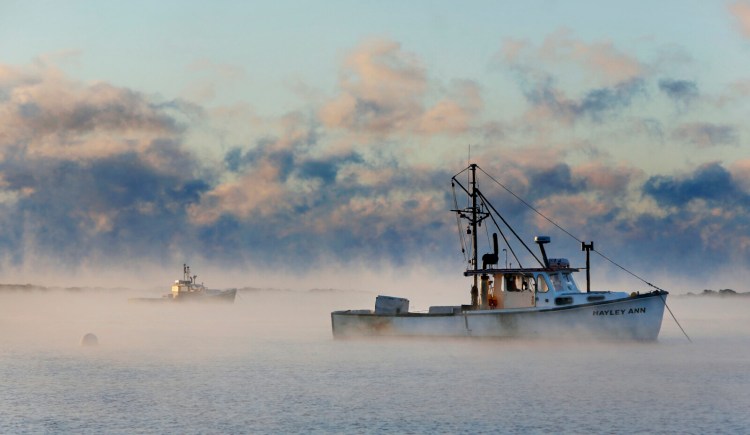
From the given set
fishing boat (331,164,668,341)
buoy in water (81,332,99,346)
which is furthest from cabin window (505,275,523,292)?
buoy in water (81,332,99,346)

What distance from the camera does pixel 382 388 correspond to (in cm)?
4172

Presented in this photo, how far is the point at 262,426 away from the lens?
31.8 metres

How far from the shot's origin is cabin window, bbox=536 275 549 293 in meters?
56.3

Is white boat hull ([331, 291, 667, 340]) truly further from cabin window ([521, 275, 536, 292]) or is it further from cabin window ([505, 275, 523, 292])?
cabin window ([505, 275, 523, 292])

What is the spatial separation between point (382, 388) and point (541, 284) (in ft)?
58.7

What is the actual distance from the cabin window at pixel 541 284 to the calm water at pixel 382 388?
3.25 metres

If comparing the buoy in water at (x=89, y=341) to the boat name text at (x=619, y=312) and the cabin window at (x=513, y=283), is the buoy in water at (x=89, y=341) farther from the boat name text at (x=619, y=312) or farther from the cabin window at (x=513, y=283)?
the boat name text at (x=619, y=312)

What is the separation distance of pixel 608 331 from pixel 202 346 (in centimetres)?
2995

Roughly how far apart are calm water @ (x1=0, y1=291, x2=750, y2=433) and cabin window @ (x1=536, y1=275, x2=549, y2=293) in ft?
10.7

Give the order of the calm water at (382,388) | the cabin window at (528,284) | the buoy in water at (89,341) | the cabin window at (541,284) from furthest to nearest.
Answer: the buoy in water at (89,341) → the cabin window at (528,284) → the cabin window at (541,284) → the calm water at (382,388)

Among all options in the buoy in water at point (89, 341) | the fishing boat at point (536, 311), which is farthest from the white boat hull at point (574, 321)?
the buoy in water at point (89, 341)

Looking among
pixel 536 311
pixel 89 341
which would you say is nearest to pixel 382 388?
pixel 536 311

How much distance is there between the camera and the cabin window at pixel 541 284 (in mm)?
56312

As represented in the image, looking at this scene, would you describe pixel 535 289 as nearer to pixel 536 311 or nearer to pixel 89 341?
pixel 536 311
